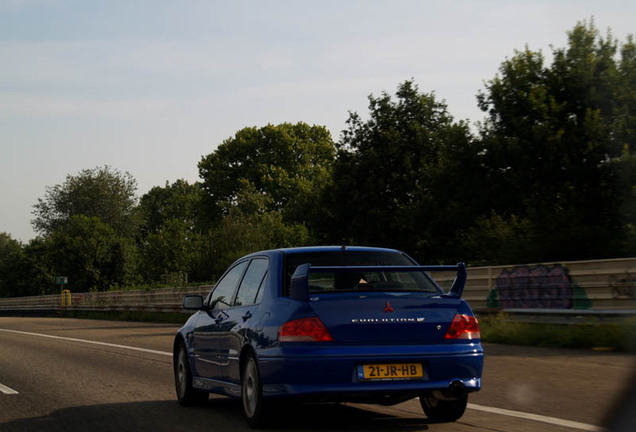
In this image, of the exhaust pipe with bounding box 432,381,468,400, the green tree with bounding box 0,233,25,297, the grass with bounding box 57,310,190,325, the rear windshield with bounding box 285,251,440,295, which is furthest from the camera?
the green tree with bounding box 0,233,25,297

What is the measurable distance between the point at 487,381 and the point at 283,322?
14.6 feet

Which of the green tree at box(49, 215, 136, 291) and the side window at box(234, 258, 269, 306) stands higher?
the green tree at box(49, 215, 136, 291)

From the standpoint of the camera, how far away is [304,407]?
8.35m

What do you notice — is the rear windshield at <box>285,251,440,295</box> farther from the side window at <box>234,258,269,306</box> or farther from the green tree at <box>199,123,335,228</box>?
the green tree at <box>199,123,335,228</box>

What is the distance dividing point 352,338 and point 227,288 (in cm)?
230

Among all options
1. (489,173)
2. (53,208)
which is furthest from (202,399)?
(53,208)

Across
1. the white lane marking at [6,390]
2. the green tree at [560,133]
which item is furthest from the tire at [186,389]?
the green tree at [560,133]

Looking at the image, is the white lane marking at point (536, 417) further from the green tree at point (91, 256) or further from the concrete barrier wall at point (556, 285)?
the green tree at point (91, 256)

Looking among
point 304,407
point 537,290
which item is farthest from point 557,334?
point 304,407

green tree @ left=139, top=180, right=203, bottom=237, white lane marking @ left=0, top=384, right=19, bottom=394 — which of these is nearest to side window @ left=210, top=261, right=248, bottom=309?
white lane marking @ left=0, top=384, right=19, bottom=394

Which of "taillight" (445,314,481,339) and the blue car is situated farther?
"taillight" (445,314,481,339)

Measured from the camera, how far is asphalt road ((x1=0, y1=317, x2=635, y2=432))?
7.25 metres

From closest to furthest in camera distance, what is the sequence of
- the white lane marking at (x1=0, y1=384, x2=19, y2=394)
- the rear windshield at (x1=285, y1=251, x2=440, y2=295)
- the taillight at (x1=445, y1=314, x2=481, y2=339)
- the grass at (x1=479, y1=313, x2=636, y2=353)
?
the taillight at (x1=445, y1=314, x2=481, y2=339), the rear windshield at (x1=285, y1=251, x2=440, y2=295), the white lane marking at (x1=0, y1=384, x2=19, y2=394), the grass at (x1=479, y1=313, x2=636, y2=353)

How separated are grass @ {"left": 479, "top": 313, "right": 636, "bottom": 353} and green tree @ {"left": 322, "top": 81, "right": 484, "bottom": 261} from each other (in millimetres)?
31296
